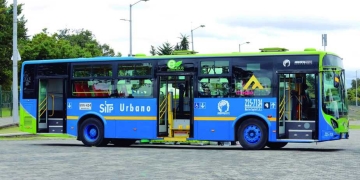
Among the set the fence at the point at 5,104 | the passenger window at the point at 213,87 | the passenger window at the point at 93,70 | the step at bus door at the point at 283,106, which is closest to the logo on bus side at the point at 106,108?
the passenger window at the point at 93,70

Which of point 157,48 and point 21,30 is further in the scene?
point 21,30

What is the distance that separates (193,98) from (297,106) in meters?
3.31

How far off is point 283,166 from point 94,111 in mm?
9917

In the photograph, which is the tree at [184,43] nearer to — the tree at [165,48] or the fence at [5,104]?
the tree at [165,48]

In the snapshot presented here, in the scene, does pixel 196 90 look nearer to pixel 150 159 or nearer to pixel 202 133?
pixel 202 133

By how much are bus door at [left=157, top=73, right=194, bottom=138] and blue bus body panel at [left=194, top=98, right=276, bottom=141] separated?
1.04ft

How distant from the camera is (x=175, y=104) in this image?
2272 cm

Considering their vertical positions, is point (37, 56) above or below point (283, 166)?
above

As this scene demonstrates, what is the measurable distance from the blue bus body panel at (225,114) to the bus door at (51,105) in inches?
204

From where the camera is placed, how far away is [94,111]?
24.0 meters

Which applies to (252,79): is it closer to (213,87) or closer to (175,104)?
(213,87)

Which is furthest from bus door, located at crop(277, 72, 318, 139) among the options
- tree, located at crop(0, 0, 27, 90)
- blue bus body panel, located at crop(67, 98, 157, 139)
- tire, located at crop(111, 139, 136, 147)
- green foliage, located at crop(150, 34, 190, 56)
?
tree, located at crop(0, 0, 27, 90)

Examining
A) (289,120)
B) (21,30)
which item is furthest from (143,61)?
(21,30)

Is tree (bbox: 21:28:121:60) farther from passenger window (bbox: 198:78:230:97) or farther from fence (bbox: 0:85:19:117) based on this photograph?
passenger window (bbox: 198:78:230:97)
